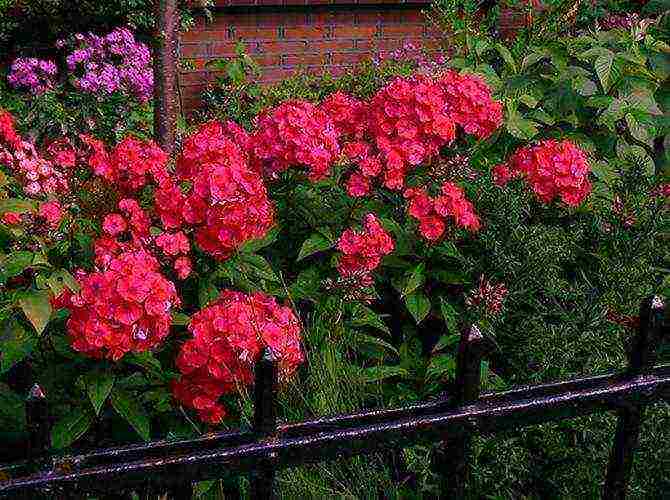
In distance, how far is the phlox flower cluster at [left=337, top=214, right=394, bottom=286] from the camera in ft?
7.29

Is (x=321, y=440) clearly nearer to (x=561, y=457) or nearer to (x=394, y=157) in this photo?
(x=561, y=457)

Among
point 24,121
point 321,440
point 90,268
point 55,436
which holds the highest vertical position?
point 321,440

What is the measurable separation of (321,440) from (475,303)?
34.3 inches

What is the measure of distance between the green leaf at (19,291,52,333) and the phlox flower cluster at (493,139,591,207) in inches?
52.1

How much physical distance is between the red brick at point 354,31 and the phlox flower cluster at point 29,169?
3984mm

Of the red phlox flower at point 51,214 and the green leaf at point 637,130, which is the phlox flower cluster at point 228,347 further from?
the green leaf at point 637,130

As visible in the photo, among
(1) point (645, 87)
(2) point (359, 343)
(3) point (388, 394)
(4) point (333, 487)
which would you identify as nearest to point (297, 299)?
(2) point (359, 343)

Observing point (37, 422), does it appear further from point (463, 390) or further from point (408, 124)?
point (408, 124)

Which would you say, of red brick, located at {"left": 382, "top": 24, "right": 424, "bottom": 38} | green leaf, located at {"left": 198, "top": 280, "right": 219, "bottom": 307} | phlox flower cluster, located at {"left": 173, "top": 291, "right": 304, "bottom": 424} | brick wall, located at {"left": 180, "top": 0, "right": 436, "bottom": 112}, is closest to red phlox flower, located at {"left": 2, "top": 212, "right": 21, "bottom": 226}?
green leaf, located at {"left": 198, "top": 280, "right": 219, "bottom": 307}

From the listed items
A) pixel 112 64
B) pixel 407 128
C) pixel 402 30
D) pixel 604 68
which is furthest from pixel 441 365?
pixel 402 30

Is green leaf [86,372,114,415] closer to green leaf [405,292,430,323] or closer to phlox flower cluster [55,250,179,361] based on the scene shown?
phlox flower cluster [55,250,179,361]

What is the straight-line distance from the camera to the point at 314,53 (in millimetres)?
6457

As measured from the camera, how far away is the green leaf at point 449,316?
2385 mm

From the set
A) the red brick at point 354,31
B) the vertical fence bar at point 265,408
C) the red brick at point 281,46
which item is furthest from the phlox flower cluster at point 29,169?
the red brick at point 354,31
